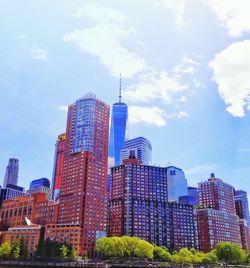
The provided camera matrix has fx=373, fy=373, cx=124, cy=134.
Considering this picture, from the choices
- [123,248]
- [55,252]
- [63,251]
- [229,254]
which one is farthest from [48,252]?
[229,254]

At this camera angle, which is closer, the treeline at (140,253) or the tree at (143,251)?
the treeline at (140,253)

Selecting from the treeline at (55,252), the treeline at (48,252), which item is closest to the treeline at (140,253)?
the treeline at (55,252)

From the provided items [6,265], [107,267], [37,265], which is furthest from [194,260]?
[6,265]

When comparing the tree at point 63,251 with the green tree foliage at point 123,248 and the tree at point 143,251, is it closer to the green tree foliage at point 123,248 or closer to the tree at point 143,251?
the green tree foliage at point 123,248

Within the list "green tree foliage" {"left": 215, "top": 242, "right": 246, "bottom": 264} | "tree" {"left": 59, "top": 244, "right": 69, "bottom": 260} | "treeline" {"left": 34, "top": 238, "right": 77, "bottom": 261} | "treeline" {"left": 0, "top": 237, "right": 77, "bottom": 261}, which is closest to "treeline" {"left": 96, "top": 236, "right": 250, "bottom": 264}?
"green tree foliage" {"left": 215, "top": 242, "right": 246, "bottom": 264}

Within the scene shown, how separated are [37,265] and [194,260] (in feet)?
263

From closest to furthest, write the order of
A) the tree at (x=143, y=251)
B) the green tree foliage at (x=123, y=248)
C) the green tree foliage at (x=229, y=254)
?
1. the green tree foliage at (x=123, y=248)
2. the green tree foliage at (x=229, y=254)
3. the tree at (x=143, y=251)

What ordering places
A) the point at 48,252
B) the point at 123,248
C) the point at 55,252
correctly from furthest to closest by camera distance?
1. the point at 123,248
2. the point at 48,252
3. the point at 55,252

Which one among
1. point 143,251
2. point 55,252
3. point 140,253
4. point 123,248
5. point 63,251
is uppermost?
point 123,248

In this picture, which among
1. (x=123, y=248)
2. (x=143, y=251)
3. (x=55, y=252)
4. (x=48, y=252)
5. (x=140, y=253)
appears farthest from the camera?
(x=143, y=251)

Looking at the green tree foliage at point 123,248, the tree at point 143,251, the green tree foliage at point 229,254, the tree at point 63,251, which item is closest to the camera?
the tree at point 63,251

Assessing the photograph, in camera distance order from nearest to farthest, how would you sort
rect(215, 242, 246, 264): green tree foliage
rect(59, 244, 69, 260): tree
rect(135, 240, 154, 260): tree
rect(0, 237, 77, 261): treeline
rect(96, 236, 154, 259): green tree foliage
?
rect(59, 244, 69, 260): tree
rect(0, 237, 77, 261): treeline
rect(96, 236, 154, 259): green tree foliage
rect(215, 242, 246, 264): green tree foliage
rect(135, 240, 154, 260): tree

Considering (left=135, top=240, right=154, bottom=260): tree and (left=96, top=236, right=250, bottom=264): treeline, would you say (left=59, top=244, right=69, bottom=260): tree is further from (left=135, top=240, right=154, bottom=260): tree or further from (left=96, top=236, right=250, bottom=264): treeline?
(left=135, top=240, right=154, bottom=260): tree

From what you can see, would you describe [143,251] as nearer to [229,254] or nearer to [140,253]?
[140,253]
